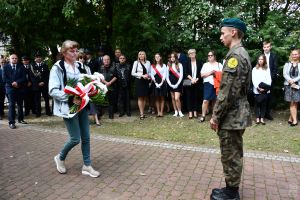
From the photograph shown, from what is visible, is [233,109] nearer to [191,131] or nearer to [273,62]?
[191,131]

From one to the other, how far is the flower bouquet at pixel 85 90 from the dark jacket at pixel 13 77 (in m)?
5.11

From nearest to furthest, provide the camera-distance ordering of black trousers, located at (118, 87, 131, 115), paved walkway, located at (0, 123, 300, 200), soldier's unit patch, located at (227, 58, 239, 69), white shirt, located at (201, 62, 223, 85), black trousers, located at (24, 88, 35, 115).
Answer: soldier's unit patch, located at (227, 58, 239, 69), paved walkway, located at (0, 123, 300, 200), white shirt, located at (201, 62, 223, 85), black trousers, located at (118, 87, 131, 115), black trousers, located at (24, 88, 35, 115)

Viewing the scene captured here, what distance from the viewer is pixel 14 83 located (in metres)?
9.81

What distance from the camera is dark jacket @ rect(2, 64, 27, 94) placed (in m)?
9.86

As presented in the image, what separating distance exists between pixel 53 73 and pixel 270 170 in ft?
12.5

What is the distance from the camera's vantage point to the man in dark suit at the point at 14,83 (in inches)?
383

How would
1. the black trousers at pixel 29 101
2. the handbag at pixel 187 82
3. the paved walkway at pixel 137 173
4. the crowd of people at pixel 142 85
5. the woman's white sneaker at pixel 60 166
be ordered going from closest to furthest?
the paved walkway at pixel 137 173 < the crowd of people at pixel 142 85 < the woman's white sneaker at pixel 60 166 < the handbag at pixel 187 82 < the black trousers at pixel 29 101

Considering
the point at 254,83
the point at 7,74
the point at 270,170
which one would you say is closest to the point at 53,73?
the point at 270,170

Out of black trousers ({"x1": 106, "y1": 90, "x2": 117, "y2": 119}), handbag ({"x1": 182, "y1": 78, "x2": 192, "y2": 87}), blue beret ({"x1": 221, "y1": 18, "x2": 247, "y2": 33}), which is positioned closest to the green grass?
black trousers ({"x1": 106, "y1": 90, "x2": 117, "y2": 119})

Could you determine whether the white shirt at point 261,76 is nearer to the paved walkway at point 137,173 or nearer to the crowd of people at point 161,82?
the crowd of people at point 161,82

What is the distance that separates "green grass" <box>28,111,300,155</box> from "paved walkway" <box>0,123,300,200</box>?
2.02 ft

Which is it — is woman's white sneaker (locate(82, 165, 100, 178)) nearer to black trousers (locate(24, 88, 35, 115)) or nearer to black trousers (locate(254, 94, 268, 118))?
black trousers (locate(254, 94, 268, 118))

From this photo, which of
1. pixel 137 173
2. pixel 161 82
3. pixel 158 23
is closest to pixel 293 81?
pixel 161 82

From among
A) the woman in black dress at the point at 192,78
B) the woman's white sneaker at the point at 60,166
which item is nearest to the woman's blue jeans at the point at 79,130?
the woman's white sneaker at the point at 60,166
